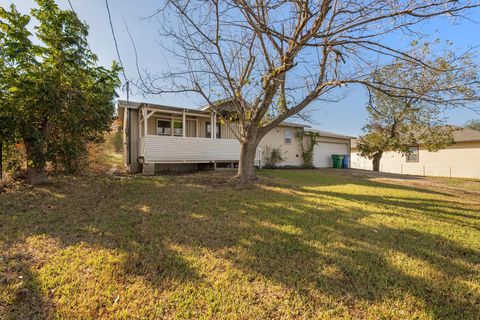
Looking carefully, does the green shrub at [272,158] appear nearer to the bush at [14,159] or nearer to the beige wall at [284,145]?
the beige wall at [284,145]

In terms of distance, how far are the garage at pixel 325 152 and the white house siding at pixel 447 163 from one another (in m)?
5.84

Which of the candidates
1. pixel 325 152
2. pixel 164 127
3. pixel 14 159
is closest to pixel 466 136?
pixel 325 152

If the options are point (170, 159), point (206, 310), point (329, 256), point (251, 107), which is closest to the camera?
point (206, 310)

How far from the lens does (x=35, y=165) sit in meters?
6.33

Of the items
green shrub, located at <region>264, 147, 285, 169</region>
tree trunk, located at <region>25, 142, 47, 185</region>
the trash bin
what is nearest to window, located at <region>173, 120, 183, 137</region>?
green shrub, located at <region>264, 147, 285, 169</region>

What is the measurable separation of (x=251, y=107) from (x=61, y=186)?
620 cm

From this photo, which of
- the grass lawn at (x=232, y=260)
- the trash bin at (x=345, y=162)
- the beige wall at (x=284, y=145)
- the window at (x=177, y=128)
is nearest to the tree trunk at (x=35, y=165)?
the grass lawn at (x=232, y=260)

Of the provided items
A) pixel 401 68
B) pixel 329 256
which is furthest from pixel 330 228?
pixel 401 68

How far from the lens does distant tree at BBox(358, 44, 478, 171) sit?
551 centimetres

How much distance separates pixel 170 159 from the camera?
1050 centimetres

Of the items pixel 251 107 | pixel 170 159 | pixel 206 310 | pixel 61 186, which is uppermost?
pixel 251 107

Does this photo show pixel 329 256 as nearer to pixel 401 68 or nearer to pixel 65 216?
pixel 65 216

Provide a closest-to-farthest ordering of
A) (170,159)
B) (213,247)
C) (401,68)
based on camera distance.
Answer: (213,247), (401,68), (170,159)

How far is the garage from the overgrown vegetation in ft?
3.48
